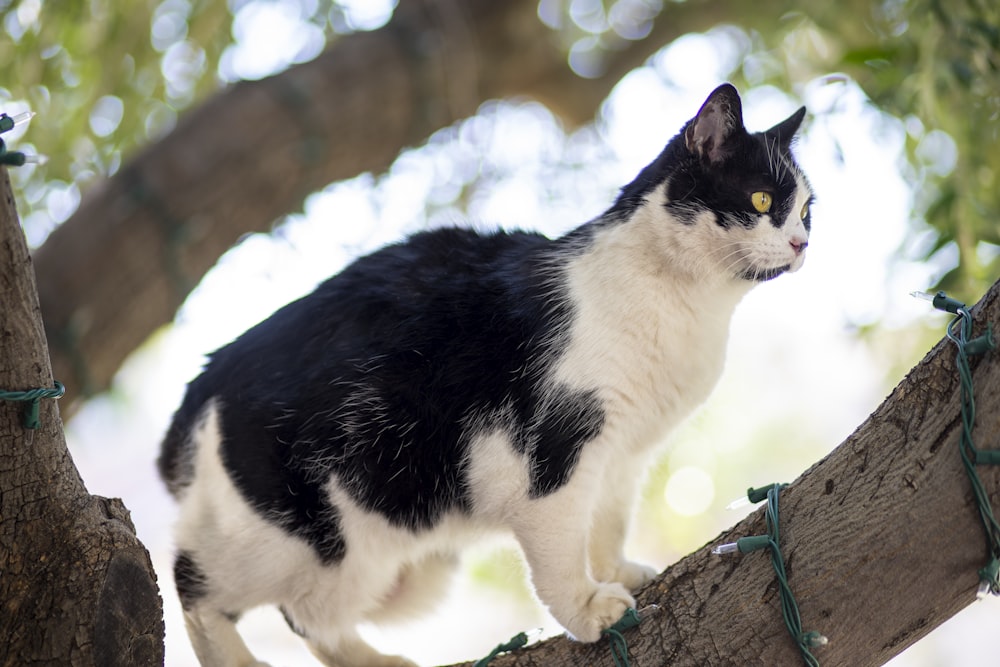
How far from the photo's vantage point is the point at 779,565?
128 cm

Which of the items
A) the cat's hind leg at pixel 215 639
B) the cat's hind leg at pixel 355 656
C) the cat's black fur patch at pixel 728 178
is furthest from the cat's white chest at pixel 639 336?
the cat's hind leg at pixel 215 639

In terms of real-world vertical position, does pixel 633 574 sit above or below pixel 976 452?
above

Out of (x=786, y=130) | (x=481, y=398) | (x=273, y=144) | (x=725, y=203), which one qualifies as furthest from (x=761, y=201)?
(x=273, y=144)

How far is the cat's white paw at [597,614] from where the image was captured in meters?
1.45

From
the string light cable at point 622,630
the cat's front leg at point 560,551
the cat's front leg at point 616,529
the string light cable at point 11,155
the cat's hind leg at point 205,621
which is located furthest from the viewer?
the cat's front leg at point 616,529

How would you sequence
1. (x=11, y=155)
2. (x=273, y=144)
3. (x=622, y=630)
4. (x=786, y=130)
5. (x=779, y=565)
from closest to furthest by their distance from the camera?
(x=11, y=155) < (x=779, y=565) < (x=622, y=630) < (x=786, y=130) < (x=273, y=144)

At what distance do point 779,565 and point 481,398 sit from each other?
555 mm

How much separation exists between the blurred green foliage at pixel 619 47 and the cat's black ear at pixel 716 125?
549mm

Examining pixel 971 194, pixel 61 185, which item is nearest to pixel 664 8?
pixel 971 194

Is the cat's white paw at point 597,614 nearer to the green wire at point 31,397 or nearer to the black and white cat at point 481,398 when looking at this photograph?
the black and white cat at point 481,398

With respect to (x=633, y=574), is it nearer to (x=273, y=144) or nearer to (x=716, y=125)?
(x=716, y=125)

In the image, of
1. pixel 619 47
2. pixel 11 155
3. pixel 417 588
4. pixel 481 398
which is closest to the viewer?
pixel 11 155

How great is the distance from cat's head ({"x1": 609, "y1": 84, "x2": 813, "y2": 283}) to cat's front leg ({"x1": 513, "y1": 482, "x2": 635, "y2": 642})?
1.52ft

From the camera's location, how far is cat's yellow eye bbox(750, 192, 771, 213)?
1.59 metres
